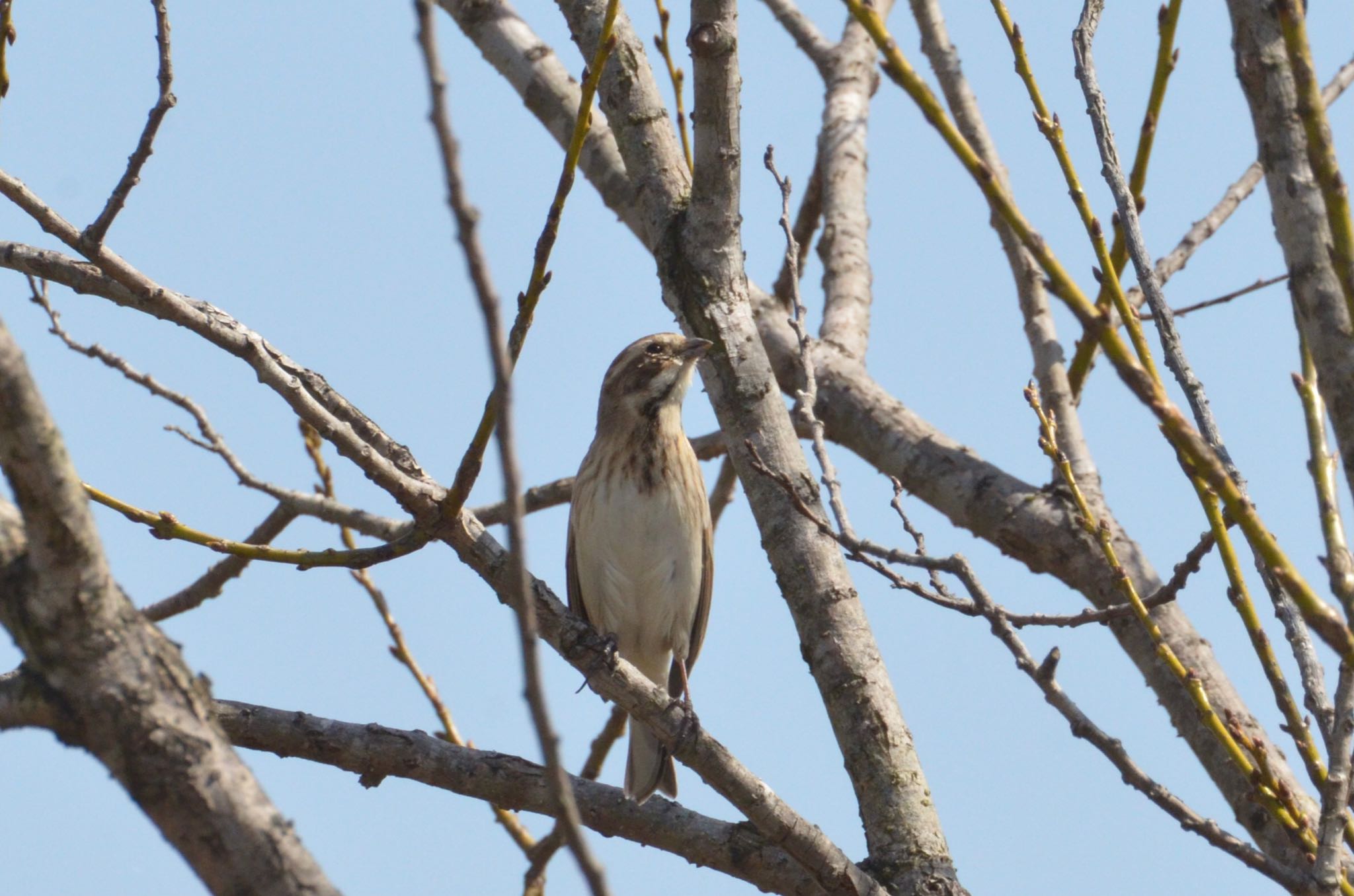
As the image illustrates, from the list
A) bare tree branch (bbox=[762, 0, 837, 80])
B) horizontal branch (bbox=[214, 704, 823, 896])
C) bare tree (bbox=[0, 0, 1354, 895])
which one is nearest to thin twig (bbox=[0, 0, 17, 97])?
bare tree (bbox=[0, 0, 1354, 895])

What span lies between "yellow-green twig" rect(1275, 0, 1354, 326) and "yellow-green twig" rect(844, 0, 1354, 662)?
1.20 ft

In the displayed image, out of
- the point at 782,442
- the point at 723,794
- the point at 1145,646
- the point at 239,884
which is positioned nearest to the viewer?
the point at 239,884

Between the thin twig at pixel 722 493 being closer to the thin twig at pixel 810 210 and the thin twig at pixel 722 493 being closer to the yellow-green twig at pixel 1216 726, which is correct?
the thin twig at pixel 810 210

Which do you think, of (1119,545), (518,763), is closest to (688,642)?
(1119,545)

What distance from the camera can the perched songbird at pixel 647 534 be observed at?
6863mm

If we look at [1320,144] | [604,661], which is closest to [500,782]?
[604,661]

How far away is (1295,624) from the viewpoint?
3402 mm

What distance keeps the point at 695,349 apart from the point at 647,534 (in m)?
0.97

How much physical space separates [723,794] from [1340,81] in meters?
4.38

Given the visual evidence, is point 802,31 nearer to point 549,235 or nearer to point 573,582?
point 573,582

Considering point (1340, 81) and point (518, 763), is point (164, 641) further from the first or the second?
point (1340, 81)

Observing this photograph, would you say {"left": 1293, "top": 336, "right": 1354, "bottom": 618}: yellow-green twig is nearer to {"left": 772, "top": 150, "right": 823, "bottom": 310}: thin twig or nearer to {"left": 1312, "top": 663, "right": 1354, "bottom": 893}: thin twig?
{"left": 1312, "top": 663, "right": 1354, "bottom": 893}: thin twig

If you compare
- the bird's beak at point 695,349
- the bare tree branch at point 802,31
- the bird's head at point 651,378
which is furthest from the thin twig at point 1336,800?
the bare tree branch at point 802,31

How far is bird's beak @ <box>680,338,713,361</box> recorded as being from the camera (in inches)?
207
